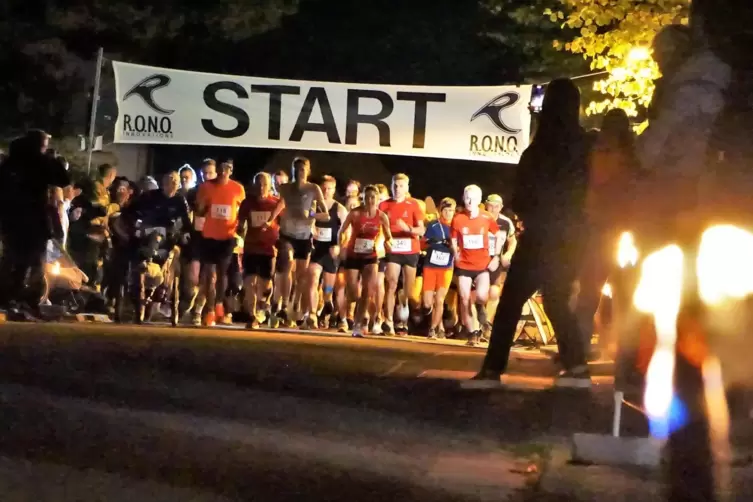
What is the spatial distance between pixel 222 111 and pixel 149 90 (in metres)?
1.08

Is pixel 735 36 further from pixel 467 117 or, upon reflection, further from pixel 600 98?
pixel 600 98

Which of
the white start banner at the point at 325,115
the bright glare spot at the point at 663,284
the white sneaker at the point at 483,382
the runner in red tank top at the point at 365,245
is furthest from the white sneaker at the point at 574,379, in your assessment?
the white start banner at the point at 325,115

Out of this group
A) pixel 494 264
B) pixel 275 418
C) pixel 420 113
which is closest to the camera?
pixel 275 418

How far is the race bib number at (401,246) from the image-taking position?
50.6ft

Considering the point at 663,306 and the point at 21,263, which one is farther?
the point at 21,263

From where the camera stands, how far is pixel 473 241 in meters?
15.5

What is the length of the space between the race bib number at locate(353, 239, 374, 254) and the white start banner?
2.26 metres

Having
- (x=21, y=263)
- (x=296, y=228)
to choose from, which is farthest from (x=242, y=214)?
(x=21, y=263)

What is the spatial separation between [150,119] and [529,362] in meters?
7.38

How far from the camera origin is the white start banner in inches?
661

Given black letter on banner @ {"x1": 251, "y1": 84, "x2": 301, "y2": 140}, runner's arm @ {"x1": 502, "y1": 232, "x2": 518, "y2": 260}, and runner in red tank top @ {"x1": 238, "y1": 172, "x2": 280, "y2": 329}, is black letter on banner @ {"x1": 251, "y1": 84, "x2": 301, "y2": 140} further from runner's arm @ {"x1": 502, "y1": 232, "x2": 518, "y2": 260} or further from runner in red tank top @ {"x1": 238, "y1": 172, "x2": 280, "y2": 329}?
runner's arm @ {"x1": 502, "y1": 232, "x2": 518, "y2": 260}

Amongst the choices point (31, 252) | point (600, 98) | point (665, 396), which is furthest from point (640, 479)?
point (600, 98)

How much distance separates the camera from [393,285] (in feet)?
51.1

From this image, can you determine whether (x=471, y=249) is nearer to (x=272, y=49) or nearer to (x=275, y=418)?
(x=275, y=418)
